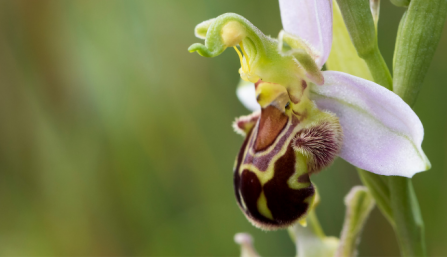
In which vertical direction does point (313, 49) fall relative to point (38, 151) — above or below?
above

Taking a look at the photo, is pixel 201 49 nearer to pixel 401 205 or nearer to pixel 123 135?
pixel 401 205

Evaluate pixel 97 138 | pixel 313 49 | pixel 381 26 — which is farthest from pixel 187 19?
pixel 313 49

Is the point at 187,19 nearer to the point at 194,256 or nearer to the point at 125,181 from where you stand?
the point at 125,181

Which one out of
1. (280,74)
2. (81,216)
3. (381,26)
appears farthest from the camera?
(81,216)

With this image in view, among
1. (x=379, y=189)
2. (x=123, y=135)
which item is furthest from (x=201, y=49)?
(x=123, y=135)

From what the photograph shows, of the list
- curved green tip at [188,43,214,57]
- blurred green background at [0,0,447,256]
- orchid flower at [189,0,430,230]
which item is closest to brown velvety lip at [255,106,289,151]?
orchid flower at [189,0,430,230]

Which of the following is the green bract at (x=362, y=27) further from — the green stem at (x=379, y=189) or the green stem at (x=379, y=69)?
the green stem at (x=379, y=189)

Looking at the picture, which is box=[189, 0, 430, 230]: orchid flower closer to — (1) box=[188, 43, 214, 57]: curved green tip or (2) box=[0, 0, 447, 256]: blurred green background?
(1) box=[188, 43, 214, 57]: curved green tip

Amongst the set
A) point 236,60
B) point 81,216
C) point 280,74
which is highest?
point 280,74
